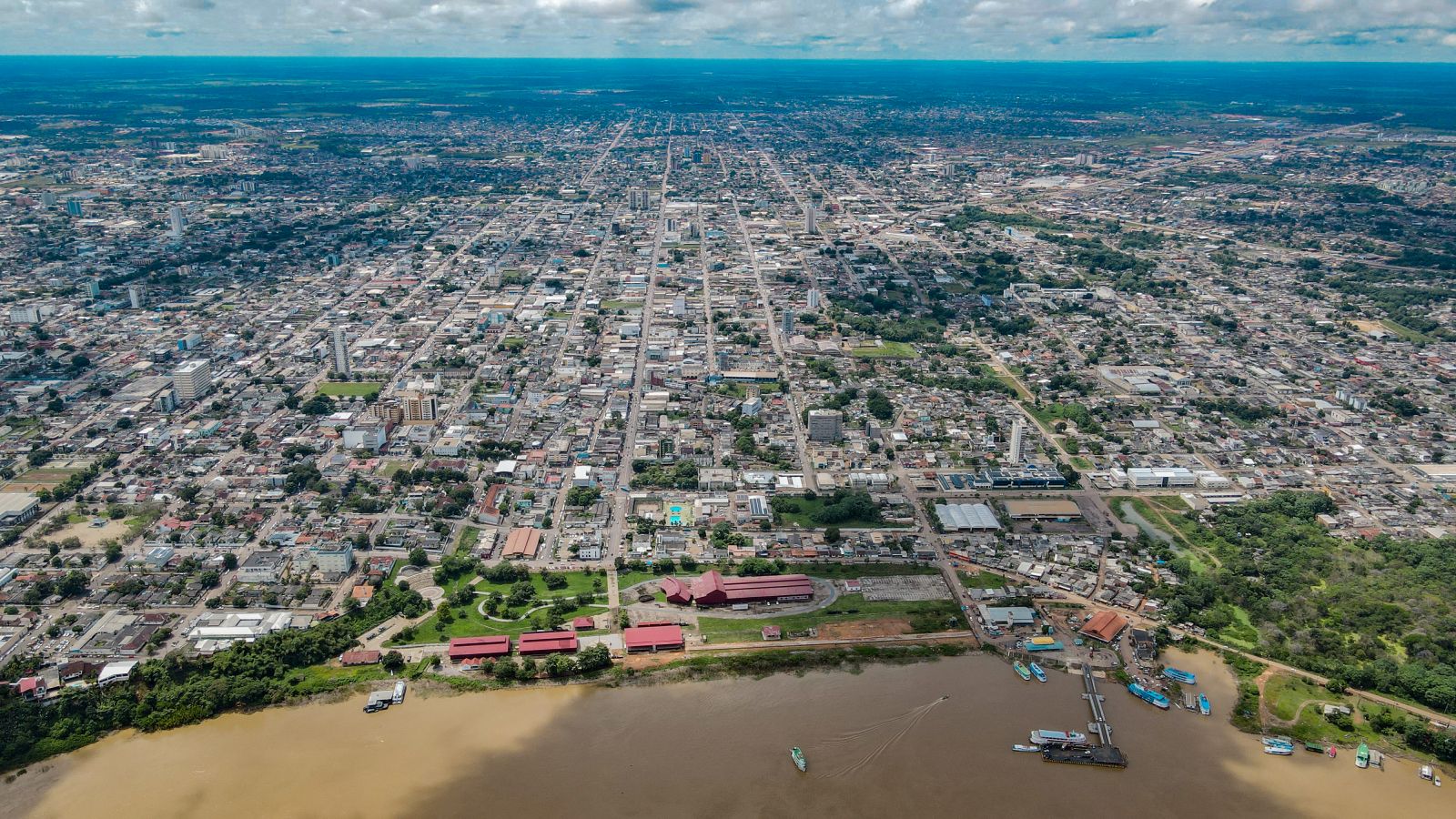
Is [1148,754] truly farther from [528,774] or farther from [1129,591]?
[528,774]

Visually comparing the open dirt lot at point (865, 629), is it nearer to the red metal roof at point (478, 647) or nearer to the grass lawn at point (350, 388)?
the red metal roof at point (478, 647)

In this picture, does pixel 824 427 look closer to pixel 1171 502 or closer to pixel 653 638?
pixel 1171 502

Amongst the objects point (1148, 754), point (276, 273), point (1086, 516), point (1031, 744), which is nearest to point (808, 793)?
point (1031, 744)

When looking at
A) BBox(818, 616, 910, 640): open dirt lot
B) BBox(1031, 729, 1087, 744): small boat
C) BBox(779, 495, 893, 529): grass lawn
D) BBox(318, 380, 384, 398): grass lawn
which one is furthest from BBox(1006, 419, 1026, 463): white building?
BBox(318, 380, 384, 398): grass lawn

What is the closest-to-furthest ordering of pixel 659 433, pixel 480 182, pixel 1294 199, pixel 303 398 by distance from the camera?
1. pixel 659 433
2. pixel 303 398
3. pixel 1294 199
4. pixel 480 182

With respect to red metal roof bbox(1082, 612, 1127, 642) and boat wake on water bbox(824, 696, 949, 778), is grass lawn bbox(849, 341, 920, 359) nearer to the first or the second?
red metal roof bbox(1082, 612, 1127, 642)

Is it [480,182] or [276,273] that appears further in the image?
[480,182]
